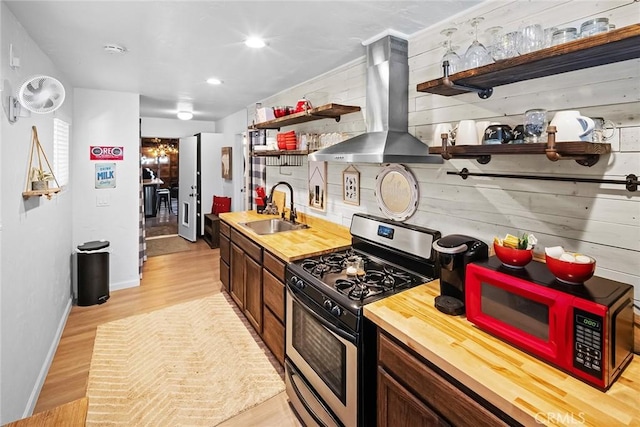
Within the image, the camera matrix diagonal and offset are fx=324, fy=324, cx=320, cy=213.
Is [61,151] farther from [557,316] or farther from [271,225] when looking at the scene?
[557,316]

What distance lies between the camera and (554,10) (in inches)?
56.9

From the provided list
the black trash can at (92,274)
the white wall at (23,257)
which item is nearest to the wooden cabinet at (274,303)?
the white wall at (23,257)

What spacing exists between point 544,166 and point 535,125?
249mm

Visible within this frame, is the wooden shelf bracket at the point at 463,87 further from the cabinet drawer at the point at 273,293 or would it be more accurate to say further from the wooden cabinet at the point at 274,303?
the cabinet drawer at the point at 273,293

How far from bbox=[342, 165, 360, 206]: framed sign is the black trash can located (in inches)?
110

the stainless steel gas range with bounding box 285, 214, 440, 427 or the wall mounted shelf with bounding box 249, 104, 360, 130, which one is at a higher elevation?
the wall mounted shelf with bounding box 249, 104, 360, 130

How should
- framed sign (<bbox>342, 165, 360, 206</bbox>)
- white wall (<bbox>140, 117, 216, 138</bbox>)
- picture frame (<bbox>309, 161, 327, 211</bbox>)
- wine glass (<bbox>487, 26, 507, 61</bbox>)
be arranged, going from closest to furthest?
wine glass (<bbox>487, 26, 507, 61</bbox>), framed sign (<bbox>342, 165, 360, 206</bbox>), picture frame (<bbox>309, 161, 327, 211</bbox>), white wall (<bbox>140, 117, 216, 138</bbox>)

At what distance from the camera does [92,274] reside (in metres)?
3.53

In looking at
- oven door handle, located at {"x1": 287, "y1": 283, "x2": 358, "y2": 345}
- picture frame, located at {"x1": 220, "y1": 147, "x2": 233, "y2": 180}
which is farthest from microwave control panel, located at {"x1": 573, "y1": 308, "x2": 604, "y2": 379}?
picture frame, located at {"x1": 220, "y1": 147, "x2": 233, "y2": 180}

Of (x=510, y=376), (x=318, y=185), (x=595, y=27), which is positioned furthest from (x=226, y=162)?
(x=510, y=376)

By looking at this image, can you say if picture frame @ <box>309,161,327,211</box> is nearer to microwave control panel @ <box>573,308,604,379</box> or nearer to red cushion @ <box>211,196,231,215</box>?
microwave control panel @ <box>573,308,604,379</box>

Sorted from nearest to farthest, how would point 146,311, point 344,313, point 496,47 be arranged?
point 496,47, point 344,313, point 146,311

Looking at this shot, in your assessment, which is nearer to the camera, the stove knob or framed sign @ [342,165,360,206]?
the stove knob

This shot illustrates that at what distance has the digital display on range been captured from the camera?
2.15 m
